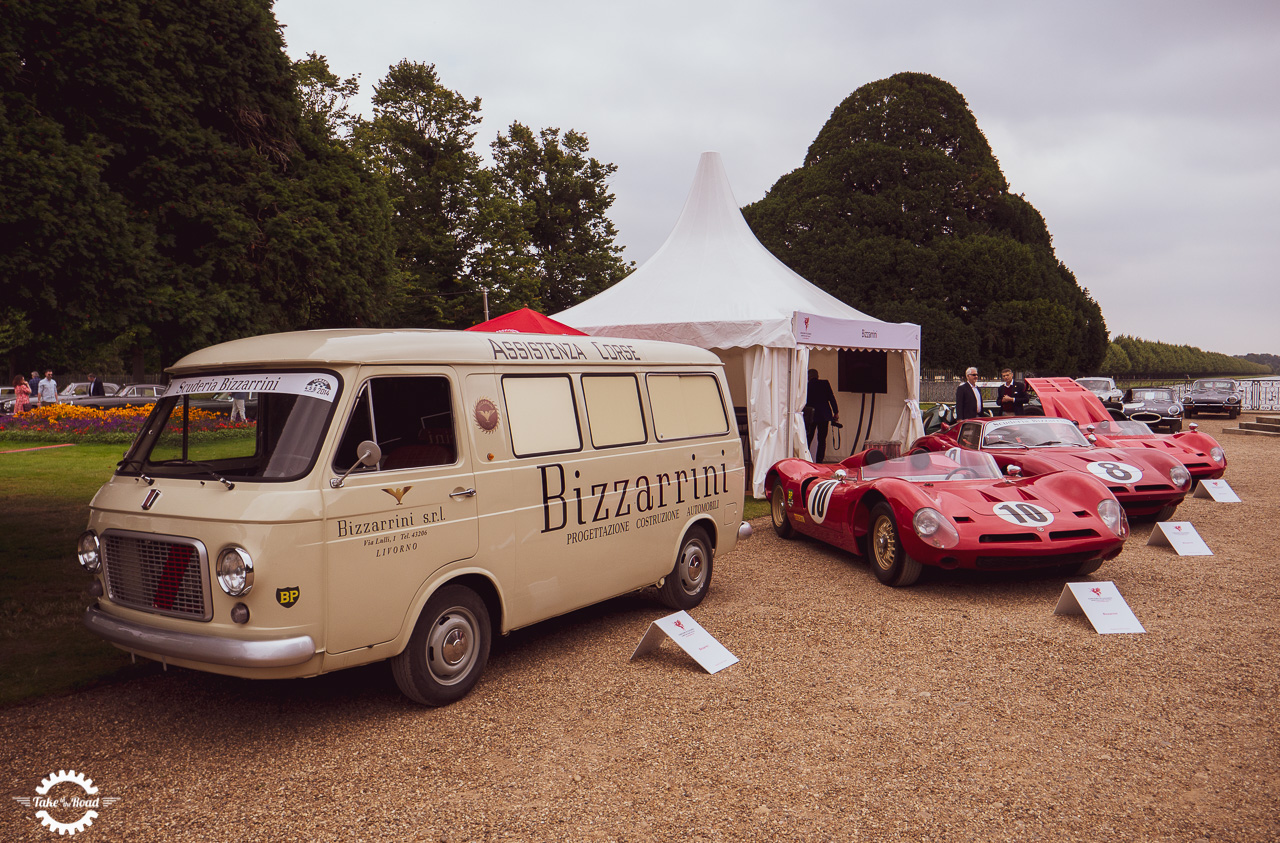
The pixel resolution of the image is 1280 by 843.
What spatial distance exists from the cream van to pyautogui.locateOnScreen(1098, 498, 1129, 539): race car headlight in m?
4.21

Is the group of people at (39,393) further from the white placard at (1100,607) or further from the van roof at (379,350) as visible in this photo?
the white placard at (1100,607)

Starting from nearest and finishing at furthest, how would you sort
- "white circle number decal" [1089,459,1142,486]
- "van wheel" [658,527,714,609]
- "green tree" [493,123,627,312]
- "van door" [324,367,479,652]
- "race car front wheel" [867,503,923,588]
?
"van door" [324,367,479,652], "van wheel" [658,527,714,609], "race car front wheel" [867,503,923,588], "white circle number decal" [1089,459,1142,486], "green tree" [493,123,627,312]

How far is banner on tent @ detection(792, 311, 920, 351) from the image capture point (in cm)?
1243

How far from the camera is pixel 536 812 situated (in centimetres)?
352

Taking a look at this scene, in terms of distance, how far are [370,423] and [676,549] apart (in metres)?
3.00

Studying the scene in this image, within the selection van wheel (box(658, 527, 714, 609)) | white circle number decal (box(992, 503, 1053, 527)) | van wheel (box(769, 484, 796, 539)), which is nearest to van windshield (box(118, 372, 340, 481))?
van wheel (box(658, 527, 714, 609))

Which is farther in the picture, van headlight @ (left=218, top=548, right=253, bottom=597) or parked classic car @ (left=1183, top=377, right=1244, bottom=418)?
parked classic car @ (left=1183, top=377, right=1244, bottom=418)

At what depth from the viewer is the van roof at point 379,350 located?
171 inches

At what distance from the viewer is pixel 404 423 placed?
4.56 m

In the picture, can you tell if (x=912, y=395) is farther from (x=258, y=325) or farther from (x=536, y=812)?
(x=536, y=812)

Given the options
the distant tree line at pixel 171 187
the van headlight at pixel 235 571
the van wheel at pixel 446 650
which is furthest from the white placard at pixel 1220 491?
the van headlight at pixel 235 571

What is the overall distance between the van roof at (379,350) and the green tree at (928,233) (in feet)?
108

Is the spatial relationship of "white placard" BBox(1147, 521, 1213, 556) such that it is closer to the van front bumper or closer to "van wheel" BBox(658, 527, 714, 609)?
"van wheel" BBox(658, 527, 714, 609)

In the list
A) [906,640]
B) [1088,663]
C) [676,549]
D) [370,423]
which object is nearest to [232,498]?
[370,423]
